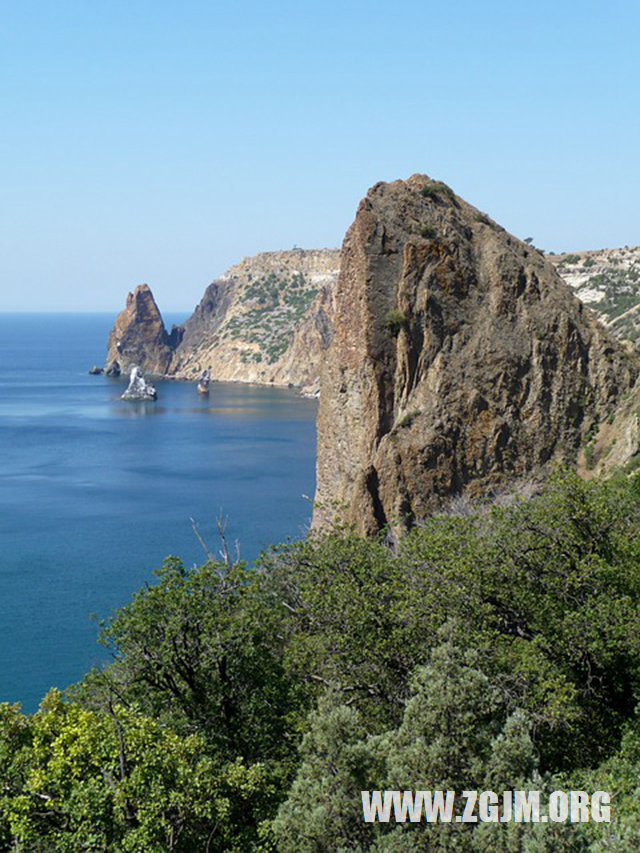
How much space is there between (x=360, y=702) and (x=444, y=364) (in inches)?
1372

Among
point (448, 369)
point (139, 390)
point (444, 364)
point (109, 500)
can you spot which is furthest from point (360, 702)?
point (139, 390)

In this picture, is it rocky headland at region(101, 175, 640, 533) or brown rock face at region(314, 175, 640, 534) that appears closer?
rocky headland at region(101, 175, 640, 533)

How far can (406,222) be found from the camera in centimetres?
5675

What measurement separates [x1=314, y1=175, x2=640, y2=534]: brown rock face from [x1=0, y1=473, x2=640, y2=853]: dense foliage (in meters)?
25.6

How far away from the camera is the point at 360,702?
22109 millimetres

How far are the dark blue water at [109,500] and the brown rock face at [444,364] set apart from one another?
607 inches

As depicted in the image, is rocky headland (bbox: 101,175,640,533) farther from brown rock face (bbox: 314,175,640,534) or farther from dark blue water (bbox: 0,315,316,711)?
dark blue water (bbox: 0,315,316,711)

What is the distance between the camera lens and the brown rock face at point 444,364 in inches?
2099

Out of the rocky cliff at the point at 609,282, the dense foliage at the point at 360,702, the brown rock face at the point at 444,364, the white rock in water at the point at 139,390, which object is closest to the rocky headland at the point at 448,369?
the brown rock face at the point at 444,364

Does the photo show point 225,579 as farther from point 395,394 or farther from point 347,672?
point 395,394

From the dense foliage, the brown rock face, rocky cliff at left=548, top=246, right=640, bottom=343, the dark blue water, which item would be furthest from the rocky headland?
rocky cliff at left=548, top=246, right=640, bottom=343

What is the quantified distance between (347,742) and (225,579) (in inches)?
354

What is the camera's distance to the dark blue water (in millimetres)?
50312

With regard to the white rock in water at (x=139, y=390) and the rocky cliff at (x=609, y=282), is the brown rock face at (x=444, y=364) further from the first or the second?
the white rock in water at (x=139, y=390)
